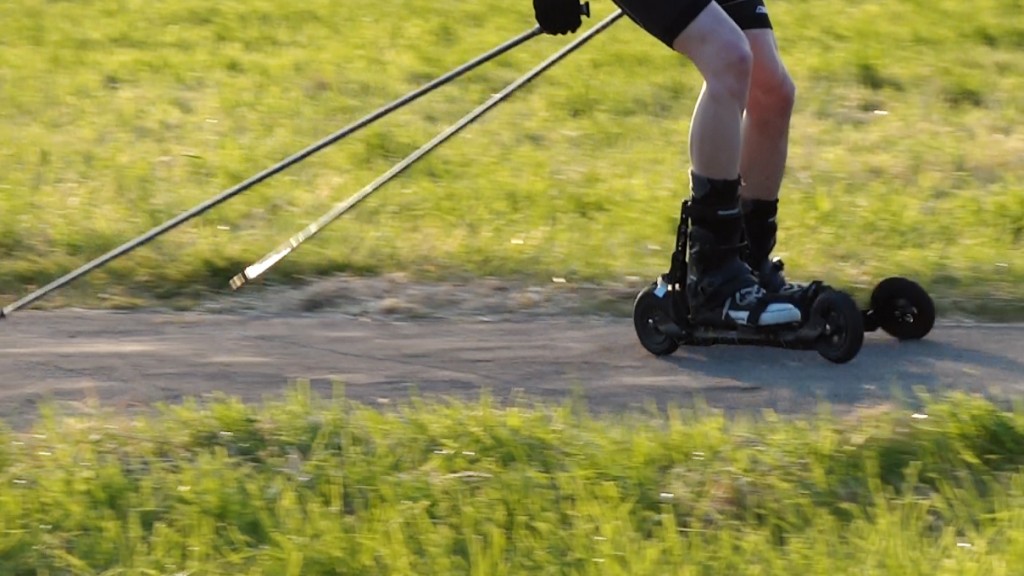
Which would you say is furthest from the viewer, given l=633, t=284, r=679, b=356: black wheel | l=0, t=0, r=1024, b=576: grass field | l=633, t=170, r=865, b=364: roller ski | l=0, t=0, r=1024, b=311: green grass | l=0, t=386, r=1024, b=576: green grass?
l=0, t=0, r=1024, b=311: green grass

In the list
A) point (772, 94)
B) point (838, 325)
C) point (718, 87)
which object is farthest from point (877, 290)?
point (718, 87)

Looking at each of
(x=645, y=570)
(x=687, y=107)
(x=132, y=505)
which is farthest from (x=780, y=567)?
(x=687, y=107)

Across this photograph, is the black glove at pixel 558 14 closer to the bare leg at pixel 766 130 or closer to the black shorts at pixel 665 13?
the black shorts at pixel 665 13

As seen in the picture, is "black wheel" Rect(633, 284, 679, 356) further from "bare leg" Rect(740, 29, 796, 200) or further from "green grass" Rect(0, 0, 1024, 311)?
"green grass" Rect(0, 0, 1024, 311)

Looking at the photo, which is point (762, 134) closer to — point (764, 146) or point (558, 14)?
point (764, 146)

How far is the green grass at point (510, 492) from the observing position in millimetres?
3604

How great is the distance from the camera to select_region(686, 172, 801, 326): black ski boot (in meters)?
4.88

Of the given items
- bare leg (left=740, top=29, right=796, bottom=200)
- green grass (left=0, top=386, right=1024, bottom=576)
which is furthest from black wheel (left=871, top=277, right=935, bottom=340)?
green grass (left=0, top=386, right=1024, bottom=576)

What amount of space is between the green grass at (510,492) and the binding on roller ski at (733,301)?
0.43 metres

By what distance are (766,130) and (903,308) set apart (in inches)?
27.4

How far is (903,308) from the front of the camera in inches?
204

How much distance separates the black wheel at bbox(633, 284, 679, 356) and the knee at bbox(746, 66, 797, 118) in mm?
646

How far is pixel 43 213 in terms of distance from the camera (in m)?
7.07

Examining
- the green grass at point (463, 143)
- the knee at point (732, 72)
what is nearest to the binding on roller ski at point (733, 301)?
the knee at point (732, 72)
